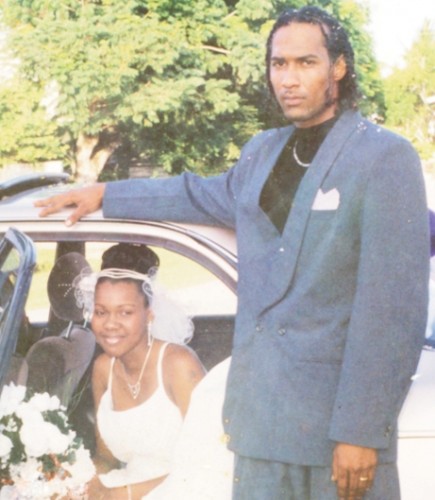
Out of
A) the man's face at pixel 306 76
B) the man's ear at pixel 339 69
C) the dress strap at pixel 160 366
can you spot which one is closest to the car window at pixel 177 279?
the dress strap at pixel 160 366

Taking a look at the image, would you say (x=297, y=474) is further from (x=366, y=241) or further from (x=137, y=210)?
(x=137, y=210)

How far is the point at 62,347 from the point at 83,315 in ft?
0.48

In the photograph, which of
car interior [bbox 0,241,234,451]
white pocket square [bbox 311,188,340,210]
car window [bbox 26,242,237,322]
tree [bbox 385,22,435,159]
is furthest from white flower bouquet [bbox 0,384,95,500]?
tree [bbox 385,22,435,159]

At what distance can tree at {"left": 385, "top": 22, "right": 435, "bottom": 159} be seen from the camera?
37.6m

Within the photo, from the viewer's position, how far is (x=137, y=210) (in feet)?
7.87

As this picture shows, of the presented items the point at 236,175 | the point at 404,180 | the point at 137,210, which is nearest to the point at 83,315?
the point at 137,210

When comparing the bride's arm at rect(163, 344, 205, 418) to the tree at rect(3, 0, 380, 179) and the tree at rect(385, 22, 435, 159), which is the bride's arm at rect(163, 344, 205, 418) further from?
the tree at rect(385, 22, 435, 159)

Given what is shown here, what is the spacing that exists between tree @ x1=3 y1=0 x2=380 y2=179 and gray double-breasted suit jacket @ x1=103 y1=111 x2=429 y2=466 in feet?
57.4

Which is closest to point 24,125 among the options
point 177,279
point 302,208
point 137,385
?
point 177,279

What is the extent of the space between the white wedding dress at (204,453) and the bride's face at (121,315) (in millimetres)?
376

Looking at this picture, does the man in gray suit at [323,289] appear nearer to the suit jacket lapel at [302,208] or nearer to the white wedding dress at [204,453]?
the suit jacket lapel at [302,208]

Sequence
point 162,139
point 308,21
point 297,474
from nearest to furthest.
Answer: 1. point 297,474
2. point 308,21
3. point 162,139

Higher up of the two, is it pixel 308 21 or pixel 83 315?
pixel 308 21

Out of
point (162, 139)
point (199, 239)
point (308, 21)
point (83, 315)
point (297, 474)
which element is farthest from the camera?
point (162, 139)
